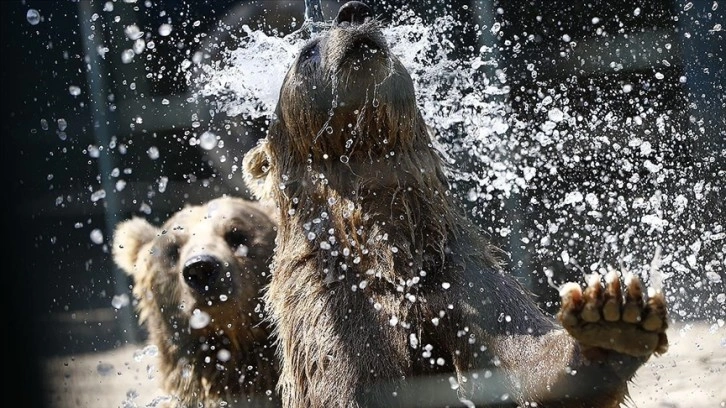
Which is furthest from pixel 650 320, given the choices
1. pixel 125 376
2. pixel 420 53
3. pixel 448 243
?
pixel 125 376

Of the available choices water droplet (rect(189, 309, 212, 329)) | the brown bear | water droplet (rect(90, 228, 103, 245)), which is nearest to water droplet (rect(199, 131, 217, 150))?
water droplet (rect(90, 228, 103, 245))

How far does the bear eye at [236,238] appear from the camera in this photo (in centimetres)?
338

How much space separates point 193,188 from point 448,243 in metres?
2.53

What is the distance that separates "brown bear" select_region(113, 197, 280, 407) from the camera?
324cm

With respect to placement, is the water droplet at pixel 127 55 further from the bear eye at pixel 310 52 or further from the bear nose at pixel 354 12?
the bear nose at pixel 354 12

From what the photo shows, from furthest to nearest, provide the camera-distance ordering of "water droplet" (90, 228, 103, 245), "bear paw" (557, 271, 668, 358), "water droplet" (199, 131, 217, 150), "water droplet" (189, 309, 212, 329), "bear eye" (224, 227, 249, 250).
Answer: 1. "water droplet" (199, 131, 217, 150)
2. "water droplet" (90, 228, 103, 245)
3. "bear eye" (224, 227, 249, 250)
4. "water droplet" (189, 309, 212, 329)
5. "bear paw" (557, 271, 668, 358)

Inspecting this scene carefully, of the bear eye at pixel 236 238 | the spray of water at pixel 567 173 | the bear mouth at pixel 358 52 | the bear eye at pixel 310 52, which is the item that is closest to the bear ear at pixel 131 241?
the bear eye at pixel 236 238

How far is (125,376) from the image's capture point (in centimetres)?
456

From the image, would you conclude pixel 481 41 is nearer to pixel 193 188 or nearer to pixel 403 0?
pixel 403 0

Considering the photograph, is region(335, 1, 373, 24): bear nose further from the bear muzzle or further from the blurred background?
the blurred background

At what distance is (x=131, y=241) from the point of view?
369 centimetres

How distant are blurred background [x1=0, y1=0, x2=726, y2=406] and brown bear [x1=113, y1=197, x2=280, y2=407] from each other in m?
0.39

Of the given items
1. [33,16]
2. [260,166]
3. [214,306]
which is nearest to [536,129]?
[260,166]

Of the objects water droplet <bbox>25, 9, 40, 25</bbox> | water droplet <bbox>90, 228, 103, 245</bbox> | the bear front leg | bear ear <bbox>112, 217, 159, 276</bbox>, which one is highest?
water droplet <bbox>25, 9, 40, 25</bbox>
